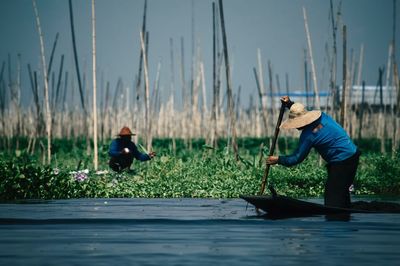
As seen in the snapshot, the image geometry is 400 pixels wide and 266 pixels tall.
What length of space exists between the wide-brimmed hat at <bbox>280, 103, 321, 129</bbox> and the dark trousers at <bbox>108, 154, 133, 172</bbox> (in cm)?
660

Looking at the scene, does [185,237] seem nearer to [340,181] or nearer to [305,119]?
[305,119]

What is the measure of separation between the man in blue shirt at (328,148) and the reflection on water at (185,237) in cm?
30

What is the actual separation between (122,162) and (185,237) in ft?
27.6

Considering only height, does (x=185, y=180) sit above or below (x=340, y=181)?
below

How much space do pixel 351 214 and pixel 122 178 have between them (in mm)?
5246

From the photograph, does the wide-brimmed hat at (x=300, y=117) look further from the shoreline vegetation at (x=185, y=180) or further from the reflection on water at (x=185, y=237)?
the shoreline vegetation at (x=185, y=180)

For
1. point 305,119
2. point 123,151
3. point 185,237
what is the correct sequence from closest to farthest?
point 185,237 < point 305,119 < point 123,151

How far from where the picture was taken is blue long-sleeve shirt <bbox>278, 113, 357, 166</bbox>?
9.90 m

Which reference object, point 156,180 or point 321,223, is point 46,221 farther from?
point 156,180

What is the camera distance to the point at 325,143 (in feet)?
32.7

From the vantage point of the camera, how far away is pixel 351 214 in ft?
34.5

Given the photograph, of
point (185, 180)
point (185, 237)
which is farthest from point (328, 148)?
point (185, 180)

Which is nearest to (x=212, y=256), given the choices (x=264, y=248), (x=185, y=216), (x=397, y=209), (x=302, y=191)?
(x=264, y=248)

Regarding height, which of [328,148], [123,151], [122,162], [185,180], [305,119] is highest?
[305,119]
